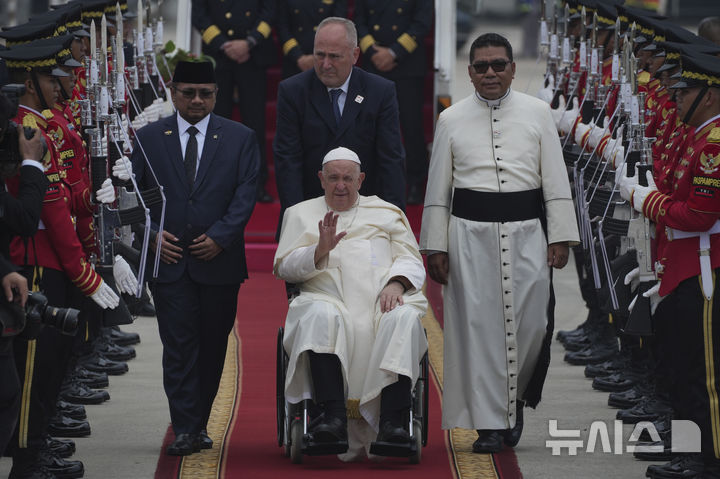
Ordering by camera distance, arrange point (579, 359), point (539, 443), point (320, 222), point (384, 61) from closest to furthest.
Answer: point (320, 222) → point (539, 443) → point (579, 359) → point (384, 61)

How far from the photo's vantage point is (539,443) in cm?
775

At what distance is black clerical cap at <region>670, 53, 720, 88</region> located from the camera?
6.69m

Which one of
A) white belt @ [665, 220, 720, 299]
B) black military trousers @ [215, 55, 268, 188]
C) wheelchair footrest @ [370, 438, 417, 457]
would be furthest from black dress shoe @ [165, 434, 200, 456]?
black military trousers @ [215, 55, 268, 188]

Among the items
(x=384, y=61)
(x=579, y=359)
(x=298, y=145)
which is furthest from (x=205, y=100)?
(x=384, y=61)

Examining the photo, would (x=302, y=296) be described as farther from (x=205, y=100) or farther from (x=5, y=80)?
(x=5, y=80)

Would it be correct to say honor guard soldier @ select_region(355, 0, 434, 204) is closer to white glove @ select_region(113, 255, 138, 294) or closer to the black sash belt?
the black sash belt

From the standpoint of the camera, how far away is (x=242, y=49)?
12.9m

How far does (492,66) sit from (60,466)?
2.62m

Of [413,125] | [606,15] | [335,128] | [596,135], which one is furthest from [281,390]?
[413,125]

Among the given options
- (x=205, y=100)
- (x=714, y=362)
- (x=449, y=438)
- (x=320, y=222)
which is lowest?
(x=449, y=438)

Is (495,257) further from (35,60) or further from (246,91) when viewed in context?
(246,91)

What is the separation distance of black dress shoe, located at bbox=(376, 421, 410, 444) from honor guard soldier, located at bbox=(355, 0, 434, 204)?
6165mm

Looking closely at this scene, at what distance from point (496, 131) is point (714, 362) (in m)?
1.56

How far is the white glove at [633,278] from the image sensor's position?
7504mm
